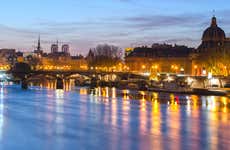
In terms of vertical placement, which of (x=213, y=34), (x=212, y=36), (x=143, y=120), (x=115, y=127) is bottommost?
(x=115, y=127)

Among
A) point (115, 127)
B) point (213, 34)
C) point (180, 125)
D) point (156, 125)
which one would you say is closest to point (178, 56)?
point (213, 34)

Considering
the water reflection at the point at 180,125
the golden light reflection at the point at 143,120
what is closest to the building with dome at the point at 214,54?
the water reflection at the point at 180,125

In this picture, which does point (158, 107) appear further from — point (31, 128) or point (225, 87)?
point (225, 87)

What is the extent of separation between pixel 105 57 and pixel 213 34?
2505cm

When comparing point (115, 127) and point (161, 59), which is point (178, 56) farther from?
point (115, 127)

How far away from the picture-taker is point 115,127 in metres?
32.3

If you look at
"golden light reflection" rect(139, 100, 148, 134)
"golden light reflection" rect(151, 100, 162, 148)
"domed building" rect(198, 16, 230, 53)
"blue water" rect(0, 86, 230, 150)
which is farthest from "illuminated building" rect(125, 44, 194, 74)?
"golden light reflection" rect(151, 100, 162, 148)

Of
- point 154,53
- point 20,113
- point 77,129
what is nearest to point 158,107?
point 20,113

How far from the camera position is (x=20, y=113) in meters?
41.5

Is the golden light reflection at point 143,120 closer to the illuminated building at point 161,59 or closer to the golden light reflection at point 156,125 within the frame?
the golden light reflection at point 156,125

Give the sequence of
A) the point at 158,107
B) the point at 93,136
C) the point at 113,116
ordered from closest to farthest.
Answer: the point at 93,136, the point at 113,116, the point at 158,107

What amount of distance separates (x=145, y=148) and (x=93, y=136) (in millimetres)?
4508

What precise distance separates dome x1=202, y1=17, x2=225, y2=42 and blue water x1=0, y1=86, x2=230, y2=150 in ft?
261

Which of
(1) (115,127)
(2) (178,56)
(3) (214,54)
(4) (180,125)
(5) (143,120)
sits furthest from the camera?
(2) (178,56)
